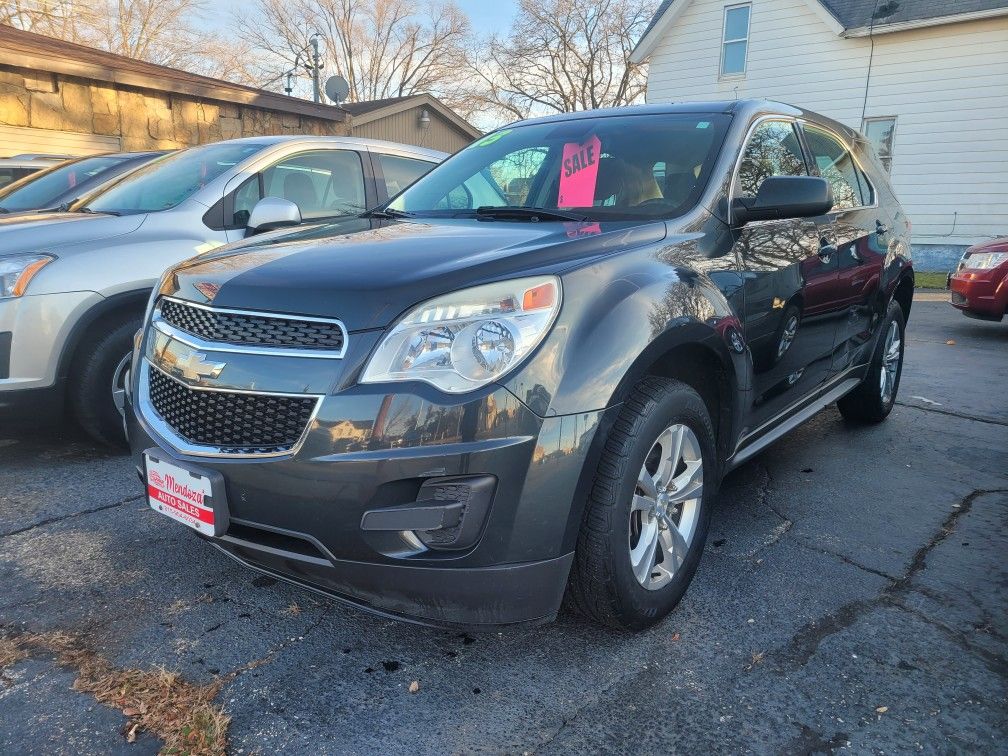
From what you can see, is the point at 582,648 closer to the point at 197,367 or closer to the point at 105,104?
the point at 197,367

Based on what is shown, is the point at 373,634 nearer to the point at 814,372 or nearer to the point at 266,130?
the point at 814,372

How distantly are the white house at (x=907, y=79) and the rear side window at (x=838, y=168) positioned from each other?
1353cm

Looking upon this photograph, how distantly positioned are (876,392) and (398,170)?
3.44 meters

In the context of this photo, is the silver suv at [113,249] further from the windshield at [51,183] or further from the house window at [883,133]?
the house window at [883,133]

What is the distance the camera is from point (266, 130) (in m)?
15.0

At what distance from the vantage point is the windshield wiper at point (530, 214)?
2.70 m

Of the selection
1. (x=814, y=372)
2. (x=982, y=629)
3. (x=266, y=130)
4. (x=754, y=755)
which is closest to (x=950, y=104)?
(x=266, y=130)

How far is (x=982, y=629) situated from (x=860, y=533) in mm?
731

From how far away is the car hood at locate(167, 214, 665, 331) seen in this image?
6.32 ft

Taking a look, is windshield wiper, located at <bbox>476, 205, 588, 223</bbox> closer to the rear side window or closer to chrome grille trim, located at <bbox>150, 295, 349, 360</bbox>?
chrome grille trim, located at <bbox>150, 295, 349, 360</bbox>

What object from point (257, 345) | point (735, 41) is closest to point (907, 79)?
point (735, 41)

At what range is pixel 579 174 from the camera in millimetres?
3027

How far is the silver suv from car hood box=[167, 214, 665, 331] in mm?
1085

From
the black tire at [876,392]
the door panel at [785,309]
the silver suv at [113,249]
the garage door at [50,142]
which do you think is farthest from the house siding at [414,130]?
the door panel at [785,309]
